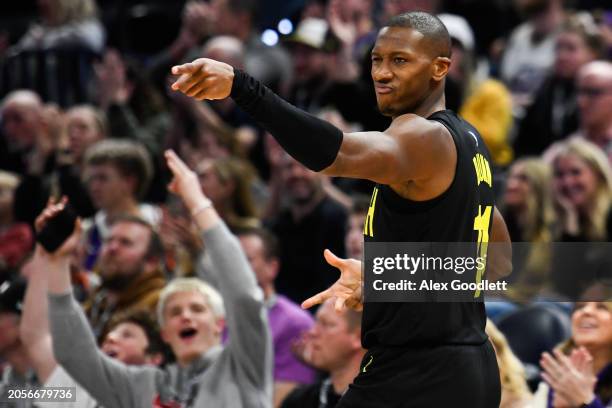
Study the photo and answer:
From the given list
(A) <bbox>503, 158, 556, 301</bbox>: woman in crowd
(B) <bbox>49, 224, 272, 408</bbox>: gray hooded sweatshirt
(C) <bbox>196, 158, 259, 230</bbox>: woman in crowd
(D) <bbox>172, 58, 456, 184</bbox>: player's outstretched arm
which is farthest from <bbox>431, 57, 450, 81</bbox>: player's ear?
(C) <bbox>196, 158, 259, 230</bbox>: woman in crowd

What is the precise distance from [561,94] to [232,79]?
215 inches

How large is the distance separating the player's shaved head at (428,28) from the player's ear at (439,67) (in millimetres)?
16

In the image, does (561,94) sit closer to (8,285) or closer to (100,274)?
(100,274)

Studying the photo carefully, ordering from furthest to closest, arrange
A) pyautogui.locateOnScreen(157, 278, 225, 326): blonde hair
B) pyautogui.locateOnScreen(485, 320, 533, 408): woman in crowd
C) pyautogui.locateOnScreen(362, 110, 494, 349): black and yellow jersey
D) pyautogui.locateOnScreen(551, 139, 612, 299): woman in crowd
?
pyautogui.locateOnScreen(551, 139, 612, 299): woman in crowd
pyautogui.locateOnScreen(157, 278, 225, 326): blonde hair
pyautogui.locateOnScreen(485, 320, 533, 408): woman in crowd
pyautogui.locateOnScreen(362, 110, 494, 349): black and yellow jersey

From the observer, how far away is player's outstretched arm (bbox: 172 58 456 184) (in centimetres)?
367

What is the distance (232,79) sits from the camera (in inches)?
145

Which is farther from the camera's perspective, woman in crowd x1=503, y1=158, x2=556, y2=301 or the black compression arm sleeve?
woman in crowd x1=503, y1=158, x2=556, y2=301

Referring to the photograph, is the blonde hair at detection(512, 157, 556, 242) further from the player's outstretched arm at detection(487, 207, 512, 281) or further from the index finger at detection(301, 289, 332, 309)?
the index finger at detection(301, 289, 332, 309)

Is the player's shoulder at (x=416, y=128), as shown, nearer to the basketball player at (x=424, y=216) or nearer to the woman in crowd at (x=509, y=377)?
the basketball player at (x=424, y=216)

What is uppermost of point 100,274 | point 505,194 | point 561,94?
point 561,94

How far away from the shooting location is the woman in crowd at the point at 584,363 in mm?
5277

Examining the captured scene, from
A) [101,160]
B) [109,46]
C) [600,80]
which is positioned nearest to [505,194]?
[600,80]

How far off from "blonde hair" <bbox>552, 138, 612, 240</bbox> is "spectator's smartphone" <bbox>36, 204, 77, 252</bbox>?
3.01 metres

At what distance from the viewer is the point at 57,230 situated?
5863 millimetres
